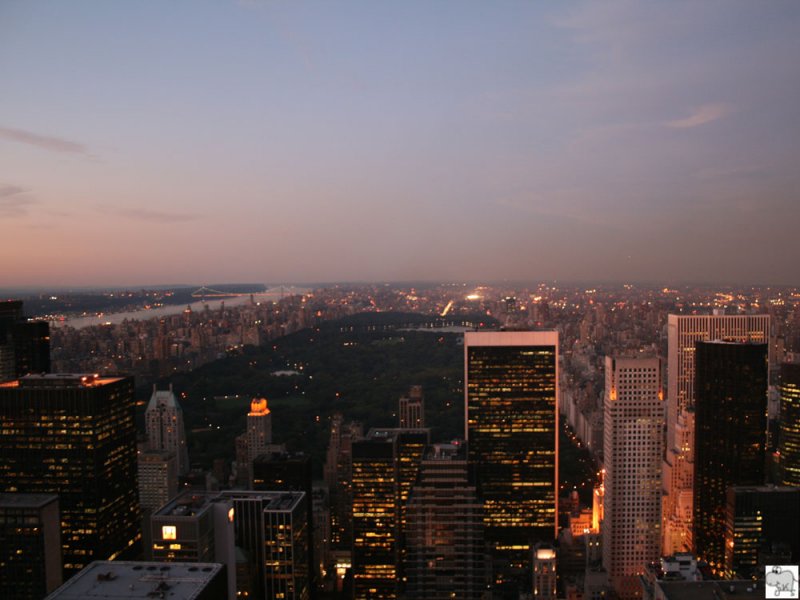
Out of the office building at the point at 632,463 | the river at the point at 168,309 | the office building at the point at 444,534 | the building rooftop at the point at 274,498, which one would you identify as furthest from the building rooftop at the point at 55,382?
the office building at the point at 632,463

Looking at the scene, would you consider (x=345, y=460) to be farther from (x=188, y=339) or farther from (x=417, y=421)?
(x=188, y=339)

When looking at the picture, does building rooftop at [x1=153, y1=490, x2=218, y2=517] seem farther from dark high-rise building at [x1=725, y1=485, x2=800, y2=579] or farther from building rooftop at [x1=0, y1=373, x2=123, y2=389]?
dark high-rise building at [x1=725, y1=485, x2=800, y2=579]

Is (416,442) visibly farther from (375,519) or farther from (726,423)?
(726,423)

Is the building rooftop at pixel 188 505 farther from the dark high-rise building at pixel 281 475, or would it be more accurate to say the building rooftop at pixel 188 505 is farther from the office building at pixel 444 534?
the dark high-rise building at pixel 281 475

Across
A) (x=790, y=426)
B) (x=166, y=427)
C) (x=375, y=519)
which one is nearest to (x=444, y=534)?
(x=375, y=519)

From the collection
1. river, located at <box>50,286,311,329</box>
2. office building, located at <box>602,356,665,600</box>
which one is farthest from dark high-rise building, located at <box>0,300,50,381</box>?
office building, located at <box>602,356,665,600</box>
